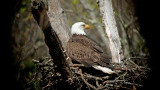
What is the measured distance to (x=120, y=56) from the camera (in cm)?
449

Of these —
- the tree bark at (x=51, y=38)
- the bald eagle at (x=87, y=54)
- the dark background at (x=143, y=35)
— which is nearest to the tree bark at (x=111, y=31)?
the bald eagle at (x=87, y=54)

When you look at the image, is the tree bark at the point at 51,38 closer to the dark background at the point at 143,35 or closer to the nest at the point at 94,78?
the dark background at the point at 143,35

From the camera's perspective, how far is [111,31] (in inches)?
178

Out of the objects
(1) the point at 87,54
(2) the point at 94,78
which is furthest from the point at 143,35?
(1) the point at 87,54

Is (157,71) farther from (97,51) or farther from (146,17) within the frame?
(97,51)

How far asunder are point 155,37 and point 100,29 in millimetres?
7863

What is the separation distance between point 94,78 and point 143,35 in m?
2.02

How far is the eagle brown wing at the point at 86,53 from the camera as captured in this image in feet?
13.7

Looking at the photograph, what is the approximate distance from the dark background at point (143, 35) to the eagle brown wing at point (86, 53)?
2.00 meters

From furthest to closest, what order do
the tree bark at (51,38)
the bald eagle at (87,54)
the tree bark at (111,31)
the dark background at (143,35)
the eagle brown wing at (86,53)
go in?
the tree bark at (111,31), the eagle brown wing at (86,53), the bald eagle at (87,54), the tree bark at (51,38), the dark background at (143,35)

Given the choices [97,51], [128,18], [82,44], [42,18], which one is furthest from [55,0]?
[128,18]

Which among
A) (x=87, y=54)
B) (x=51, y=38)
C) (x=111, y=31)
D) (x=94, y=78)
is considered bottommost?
(x=94, y=78)

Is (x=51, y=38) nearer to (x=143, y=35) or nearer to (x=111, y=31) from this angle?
(x=143, y=35)

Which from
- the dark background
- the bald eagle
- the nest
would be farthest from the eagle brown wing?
the dark background
